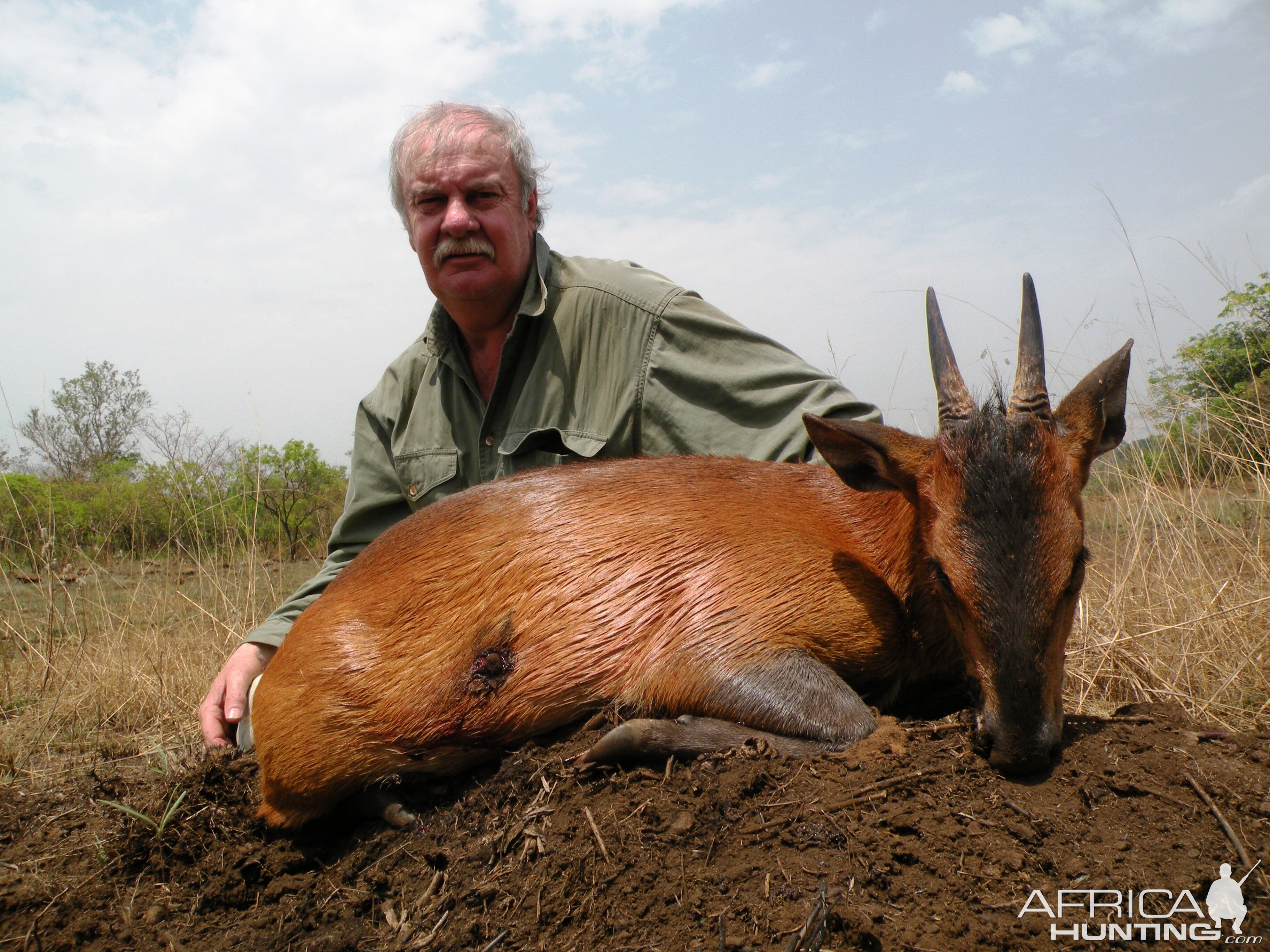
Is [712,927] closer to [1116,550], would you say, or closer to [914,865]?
[914,865]

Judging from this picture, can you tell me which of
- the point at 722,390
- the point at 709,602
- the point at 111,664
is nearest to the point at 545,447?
the point at 722,390

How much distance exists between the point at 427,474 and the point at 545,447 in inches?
32.8

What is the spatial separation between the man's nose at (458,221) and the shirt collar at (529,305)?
0.45 metres

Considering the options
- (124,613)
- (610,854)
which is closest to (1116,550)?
(610,854)

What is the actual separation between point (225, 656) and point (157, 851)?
9.89ft

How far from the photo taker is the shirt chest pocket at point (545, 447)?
462 centimetres

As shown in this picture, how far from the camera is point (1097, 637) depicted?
14.0 feet

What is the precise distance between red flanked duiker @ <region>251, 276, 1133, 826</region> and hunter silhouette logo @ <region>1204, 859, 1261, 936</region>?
58 centimetres

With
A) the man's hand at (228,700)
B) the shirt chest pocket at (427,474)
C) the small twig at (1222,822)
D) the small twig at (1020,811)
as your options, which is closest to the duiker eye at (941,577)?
the small twig at (1020,811)

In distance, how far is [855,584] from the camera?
3072 millimetres

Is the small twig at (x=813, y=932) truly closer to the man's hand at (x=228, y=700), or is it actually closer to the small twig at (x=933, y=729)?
the small twig at (x=933, y=729)

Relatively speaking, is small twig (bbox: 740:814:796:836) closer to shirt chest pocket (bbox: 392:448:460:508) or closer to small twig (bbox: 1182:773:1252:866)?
small twig (bbox: 1182:773:1252:866)

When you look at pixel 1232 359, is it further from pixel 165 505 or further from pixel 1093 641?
pixel 165 505

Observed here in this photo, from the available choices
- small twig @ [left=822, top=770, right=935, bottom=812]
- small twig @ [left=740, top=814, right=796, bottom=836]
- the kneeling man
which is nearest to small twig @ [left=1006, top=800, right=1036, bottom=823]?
small twig @ [left=822, top=770, right=935, bottom=812]
